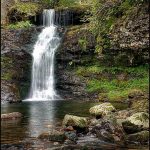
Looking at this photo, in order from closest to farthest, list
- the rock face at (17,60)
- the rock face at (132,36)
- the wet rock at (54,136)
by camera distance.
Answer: the wet rock at (54,136) < the rock face at (132,36) < the rock face at (17,60)

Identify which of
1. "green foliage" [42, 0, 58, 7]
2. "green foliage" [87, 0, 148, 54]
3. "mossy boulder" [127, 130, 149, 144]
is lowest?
"mossy boulder" [127, 130, 149, 144]

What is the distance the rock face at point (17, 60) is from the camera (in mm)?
35875

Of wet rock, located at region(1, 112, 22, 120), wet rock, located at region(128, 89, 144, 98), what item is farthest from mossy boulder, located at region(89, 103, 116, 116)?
wet rock, located at region(128, 89, 144, 98)

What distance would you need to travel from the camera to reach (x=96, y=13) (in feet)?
100.0

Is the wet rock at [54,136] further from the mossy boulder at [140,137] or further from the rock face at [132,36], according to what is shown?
the rock face at [132,36]

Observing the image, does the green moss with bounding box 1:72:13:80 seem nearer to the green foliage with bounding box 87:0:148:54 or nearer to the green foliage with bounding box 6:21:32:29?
the green foliage with bounding box 6:21:32:29

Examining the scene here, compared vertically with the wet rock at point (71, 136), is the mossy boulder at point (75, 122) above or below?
above

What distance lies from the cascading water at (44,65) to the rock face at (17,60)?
20.5 inches

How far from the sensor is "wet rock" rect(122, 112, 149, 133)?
17.2 m

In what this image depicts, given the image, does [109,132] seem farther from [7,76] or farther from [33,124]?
[7,76]

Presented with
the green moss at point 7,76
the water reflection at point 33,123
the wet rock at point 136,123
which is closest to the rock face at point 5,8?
the green moss at point 7,76

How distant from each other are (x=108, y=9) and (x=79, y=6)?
1267 cm

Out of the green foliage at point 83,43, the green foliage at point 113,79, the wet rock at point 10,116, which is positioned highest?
the green foliage at point 83,43

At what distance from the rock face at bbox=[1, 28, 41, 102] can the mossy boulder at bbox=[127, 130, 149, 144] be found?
1873 cm
